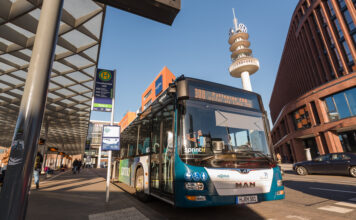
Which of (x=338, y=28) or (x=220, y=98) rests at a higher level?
(x=338, y=28)

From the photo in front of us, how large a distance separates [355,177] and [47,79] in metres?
14.1

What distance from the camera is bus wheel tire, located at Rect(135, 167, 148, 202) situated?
5.80 m

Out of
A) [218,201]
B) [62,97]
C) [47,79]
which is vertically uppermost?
[62,97]

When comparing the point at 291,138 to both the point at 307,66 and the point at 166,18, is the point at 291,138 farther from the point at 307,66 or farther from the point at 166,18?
the point at 166,18

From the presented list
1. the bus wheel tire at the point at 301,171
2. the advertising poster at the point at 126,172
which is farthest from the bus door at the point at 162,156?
the bus wheel tire at the point at 301,171

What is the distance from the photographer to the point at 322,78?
2975 centimetres

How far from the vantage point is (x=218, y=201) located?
3.62m

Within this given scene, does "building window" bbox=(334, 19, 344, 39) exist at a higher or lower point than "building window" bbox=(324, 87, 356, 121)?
higher

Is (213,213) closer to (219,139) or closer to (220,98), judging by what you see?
(219,139)

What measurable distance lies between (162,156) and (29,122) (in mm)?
3194

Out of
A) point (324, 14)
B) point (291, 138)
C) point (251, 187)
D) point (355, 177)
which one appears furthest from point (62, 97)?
point (324, 14)

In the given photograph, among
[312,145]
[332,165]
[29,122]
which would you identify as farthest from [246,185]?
[312,145]

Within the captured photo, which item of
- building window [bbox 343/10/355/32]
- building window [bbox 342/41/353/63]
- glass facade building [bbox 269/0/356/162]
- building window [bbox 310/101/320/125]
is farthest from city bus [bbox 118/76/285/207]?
building window [bbox 343/10/355/32]

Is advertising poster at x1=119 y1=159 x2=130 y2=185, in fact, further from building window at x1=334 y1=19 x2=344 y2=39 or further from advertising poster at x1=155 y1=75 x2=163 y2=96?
building window at x1=334 y1=19 x2=344 y2=39
